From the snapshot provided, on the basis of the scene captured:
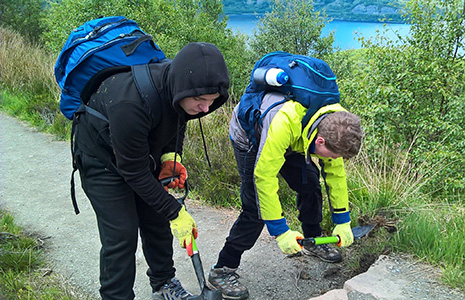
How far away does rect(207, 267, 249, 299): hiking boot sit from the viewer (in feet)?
9.90

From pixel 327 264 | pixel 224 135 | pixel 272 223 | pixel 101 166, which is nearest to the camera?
pixel 101 166

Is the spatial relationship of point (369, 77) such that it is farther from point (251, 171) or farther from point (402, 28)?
point (251, 171)

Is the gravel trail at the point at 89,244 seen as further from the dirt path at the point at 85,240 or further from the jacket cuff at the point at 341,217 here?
the jacket cuff at the point at 341,217

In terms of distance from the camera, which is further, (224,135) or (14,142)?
(14,142)

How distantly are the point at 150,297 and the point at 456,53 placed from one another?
5.89 m

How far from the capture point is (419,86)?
251 inches

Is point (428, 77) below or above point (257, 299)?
above

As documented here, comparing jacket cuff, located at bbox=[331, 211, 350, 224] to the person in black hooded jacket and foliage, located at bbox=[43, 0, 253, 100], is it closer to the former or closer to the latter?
the person in black hooded jacket

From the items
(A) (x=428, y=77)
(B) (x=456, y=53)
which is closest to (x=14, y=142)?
A: (A) (x=428, y=77)

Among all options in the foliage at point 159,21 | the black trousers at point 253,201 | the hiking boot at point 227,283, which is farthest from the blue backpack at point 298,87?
the foliage at point 159,21

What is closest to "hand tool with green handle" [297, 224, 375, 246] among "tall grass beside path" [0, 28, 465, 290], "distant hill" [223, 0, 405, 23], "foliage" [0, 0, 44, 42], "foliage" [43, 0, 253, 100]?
"tall grass beside path" [0, 28, 465, 290]

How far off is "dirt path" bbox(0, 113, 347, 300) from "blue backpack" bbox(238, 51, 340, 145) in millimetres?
1216

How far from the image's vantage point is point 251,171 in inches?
108

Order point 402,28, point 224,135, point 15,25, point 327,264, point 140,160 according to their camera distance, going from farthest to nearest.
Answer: point 15,25
point 402,28
point 224,135
point 327,264
point 140,160
